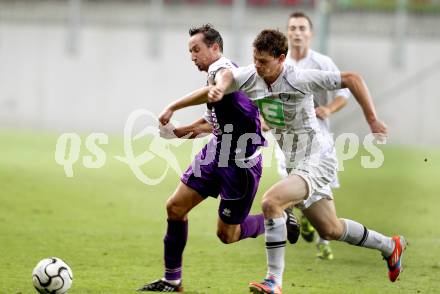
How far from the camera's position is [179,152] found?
23.7m

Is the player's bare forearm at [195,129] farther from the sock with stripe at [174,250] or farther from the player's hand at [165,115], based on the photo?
the player's hand at [165,115]

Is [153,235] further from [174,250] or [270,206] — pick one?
[270,206]

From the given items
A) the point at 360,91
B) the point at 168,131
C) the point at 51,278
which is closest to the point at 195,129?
the point at 168,131

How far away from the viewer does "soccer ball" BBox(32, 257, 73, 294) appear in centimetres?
667

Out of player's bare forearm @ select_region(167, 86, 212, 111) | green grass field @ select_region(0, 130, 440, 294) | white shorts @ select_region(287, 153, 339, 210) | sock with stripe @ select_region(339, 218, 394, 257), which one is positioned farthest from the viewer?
green grass field @ select_region(0, 130, 440, 294)

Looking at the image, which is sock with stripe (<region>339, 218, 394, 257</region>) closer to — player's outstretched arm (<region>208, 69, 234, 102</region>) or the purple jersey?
the purple jersey

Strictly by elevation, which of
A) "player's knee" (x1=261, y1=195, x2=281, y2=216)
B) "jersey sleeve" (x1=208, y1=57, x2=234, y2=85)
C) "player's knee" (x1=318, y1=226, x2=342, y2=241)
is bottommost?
"player's knee" (x1=318, y1=226, x2=342, y2=241)

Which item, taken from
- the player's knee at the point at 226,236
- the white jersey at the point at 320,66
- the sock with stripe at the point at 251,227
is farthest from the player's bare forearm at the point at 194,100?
the white jersey at the point at 320,66

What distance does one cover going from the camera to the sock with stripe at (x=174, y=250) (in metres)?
7.29

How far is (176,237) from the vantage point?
731cm

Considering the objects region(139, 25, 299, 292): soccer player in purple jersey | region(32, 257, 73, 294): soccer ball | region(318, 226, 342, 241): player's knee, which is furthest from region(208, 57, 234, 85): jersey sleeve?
region(32, 257, 73, 294): soccer ball

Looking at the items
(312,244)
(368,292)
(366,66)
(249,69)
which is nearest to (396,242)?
(368,292)

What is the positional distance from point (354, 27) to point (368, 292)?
87.7 ft

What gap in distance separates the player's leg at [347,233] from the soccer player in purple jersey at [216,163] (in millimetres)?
553
